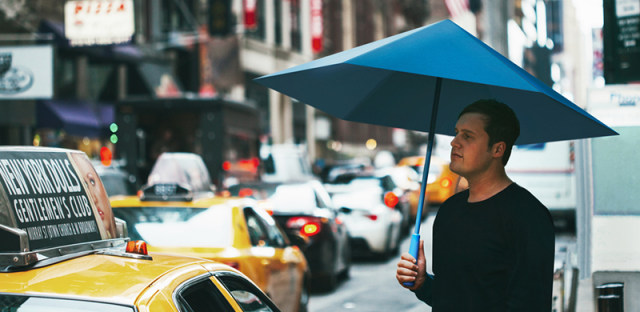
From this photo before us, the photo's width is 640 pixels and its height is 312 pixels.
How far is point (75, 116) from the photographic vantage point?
85.6 ft

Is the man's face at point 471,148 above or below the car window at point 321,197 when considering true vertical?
above

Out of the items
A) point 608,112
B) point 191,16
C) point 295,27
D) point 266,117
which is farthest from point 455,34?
point 295,27

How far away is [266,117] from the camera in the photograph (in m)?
44.1

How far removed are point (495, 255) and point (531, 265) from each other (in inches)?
6.6

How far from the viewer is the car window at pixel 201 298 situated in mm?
3566

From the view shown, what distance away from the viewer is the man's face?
3.66 metres

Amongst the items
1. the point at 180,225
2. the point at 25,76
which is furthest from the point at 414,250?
the point at 25,76

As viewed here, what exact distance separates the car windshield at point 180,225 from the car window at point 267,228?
430 millimetres

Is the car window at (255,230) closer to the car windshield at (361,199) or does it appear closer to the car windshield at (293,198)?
the car windshield at (293,198)

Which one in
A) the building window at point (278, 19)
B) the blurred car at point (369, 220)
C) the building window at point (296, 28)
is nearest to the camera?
the blurred car at point (369, 220)

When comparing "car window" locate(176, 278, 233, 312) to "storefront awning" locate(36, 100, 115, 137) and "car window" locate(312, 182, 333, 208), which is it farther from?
"storefront awning" locate(36, 100, 115, 137)

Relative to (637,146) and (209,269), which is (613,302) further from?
(209,269)

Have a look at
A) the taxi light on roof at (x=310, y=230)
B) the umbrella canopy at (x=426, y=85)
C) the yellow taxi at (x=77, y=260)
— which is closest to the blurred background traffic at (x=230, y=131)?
the taxi light on roof at (x=310, y=230)

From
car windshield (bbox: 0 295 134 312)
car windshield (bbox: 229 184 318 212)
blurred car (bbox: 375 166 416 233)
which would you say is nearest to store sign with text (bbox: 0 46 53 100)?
car windshield (bbox: 229 184 318 212)
